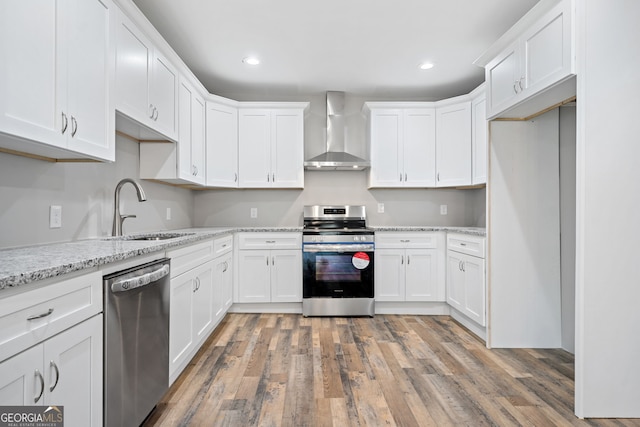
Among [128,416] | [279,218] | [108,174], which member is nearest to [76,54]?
[108,174]

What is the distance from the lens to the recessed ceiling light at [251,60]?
3.19 metres

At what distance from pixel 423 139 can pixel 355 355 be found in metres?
2.50

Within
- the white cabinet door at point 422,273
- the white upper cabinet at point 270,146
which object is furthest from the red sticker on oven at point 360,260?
the white upper cabinet at point 270,146

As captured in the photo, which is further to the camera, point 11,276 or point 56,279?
point 56,279

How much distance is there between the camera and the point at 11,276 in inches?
34.6

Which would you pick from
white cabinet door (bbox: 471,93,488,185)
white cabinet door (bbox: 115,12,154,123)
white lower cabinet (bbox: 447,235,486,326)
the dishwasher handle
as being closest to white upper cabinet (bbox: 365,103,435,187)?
white cabinet door (bbox: 471,93,488,185)

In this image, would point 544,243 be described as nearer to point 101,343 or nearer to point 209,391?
point 209,391

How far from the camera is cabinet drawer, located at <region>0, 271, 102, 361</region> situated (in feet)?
2.90

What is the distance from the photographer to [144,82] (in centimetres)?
217

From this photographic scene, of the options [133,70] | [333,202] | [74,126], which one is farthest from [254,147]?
[74,126]

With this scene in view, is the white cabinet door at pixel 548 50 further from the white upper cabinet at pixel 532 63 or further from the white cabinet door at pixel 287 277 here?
the white cabinet door at pixel 287 277

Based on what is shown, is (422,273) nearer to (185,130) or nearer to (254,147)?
(254,147)

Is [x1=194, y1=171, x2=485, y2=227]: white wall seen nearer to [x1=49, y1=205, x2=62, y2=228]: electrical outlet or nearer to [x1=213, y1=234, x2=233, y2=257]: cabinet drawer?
[x1=213, y1=234, x2=233, y2=257]: cabinet drawer

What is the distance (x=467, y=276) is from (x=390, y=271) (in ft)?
2.54
